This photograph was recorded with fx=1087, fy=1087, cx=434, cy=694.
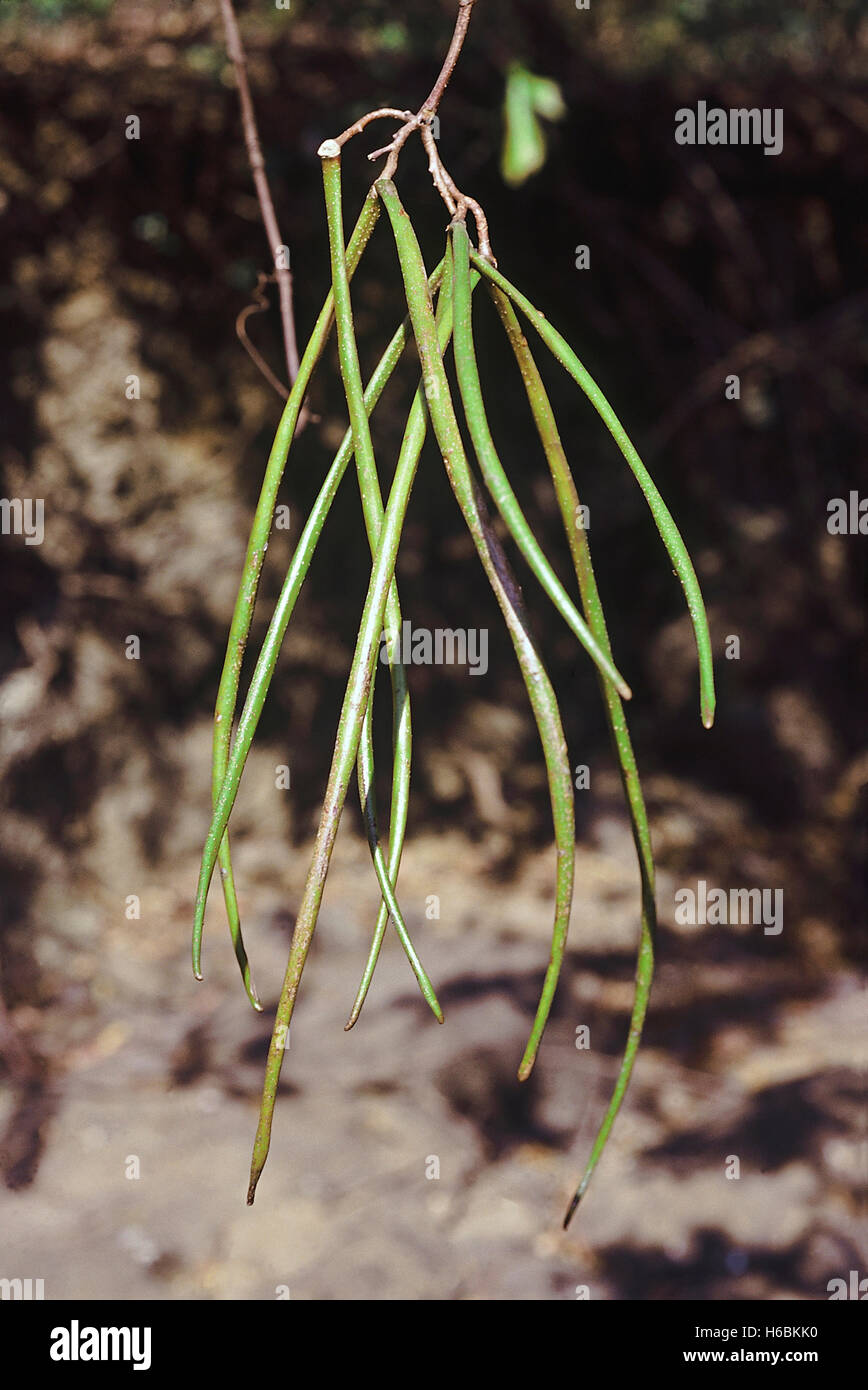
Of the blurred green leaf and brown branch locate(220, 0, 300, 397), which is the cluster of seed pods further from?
the blurred green leaf

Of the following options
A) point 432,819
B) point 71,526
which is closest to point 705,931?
point 432,819

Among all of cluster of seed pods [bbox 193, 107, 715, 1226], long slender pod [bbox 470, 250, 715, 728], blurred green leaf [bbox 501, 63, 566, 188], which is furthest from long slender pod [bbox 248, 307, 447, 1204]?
blurred green leaf [bbox 501, 63, 566, 188]

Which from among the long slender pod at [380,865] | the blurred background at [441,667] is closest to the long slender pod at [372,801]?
the long slender pod at [380,865]

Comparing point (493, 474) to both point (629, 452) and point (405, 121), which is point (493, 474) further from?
point (405, 121)

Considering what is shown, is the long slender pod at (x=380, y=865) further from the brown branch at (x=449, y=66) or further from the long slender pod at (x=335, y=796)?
the brown branch at (x=449, y=66)

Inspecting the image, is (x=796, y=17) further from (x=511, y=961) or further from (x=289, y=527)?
(x=511, y=961)
